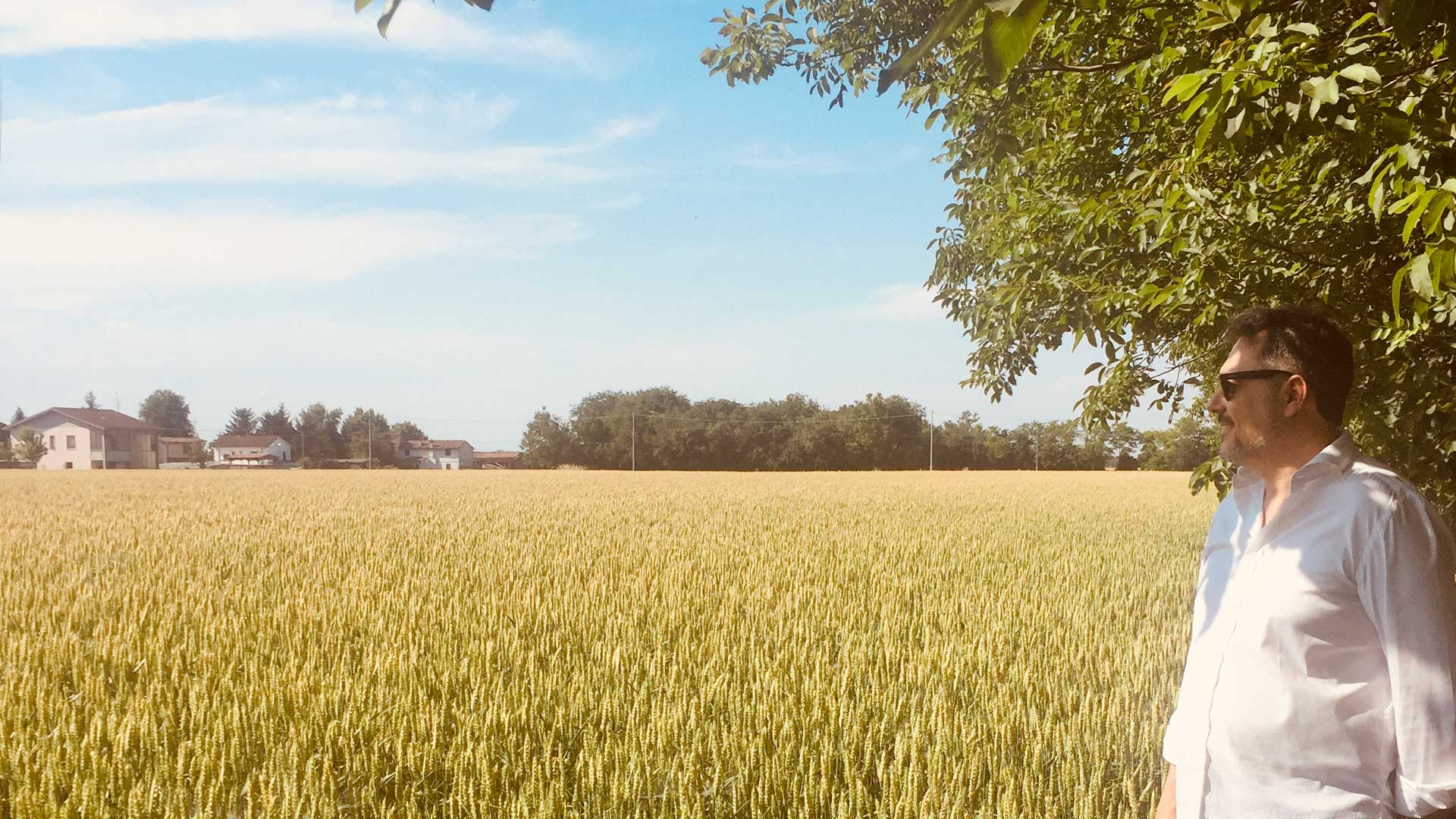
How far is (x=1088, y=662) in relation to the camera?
235 inches

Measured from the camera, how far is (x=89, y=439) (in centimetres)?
8331

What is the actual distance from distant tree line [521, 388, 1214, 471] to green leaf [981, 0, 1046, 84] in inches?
2545

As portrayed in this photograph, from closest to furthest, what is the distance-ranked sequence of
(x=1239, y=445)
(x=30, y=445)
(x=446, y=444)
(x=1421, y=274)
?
(x=1239, y=445) → (x=1421, y=274) → (x=30, y=445) → (x=446, y=444)

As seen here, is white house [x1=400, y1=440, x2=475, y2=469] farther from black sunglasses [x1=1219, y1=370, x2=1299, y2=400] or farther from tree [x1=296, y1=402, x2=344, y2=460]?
black sunglasses [x1=1219, y1=370, x2=1299, y2=400]

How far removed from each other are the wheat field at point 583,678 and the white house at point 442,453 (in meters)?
98.0

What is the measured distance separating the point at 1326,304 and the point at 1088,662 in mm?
2518

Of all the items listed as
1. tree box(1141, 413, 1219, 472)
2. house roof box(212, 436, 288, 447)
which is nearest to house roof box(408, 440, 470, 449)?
house roof box(212, 436, 288, 447)

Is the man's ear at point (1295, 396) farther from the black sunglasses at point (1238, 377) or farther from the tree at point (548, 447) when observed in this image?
the tree at point (548, 447)

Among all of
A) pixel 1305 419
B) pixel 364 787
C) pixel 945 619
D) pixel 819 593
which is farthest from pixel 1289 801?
pixel 819 593

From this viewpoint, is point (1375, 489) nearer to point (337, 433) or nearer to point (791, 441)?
point (791, 441)

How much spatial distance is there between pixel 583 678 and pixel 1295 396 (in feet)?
13.7

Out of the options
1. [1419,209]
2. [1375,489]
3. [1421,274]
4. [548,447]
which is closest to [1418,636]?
[1375,489]

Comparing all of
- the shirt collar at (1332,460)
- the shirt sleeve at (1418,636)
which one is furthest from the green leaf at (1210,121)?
the shirt sleeve at (1418,636)

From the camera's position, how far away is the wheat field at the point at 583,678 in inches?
149
